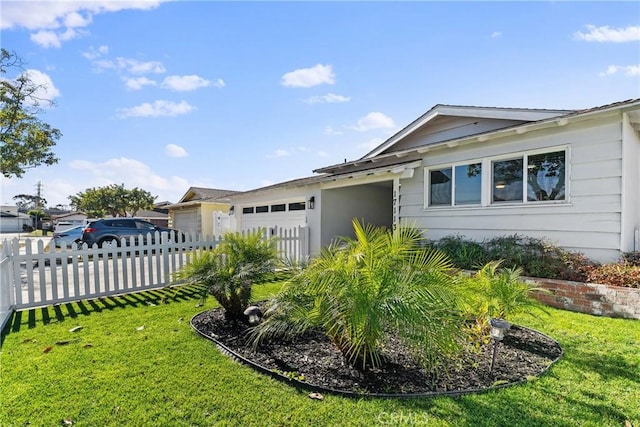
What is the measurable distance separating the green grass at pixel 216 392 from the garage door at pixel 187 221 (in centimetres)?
1969

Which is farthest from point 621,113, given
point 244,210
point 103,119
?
point 103,119

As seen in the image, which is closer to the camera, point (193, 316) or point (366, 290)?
point (366, 290)

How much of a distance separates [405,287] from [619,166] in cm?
611

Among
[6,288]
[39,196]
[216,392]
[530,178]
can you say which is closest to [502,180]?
[530,178]

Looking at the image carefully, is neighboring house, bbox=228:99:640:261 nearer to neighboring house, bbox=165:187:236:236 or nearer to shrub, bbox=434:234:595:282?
shrub, bbox=434:234:595:282

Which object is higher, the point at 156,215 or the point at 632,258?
the point at 632,258

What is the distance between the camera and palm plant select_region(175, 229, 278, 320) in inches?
188

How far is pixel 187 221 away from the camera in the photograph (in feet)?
83.9

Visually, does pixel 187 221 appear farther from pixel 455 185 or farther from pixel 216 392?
pixel 216 392

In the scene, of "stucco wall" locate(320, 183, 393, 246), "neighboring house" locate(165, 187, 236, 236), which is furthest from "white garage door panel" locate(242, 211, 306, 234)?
"neighboring house" locate(165, 187, 236, 236)

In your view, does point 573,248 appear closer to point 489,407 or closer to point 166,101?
point 489,407

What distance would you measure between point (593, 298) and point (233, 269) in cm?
585

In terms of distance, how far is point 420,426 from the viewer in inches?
95.3

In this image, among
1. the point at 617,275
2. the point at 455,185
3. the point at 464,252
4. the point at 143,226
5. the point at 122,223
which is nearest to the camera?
the point at 617,275
